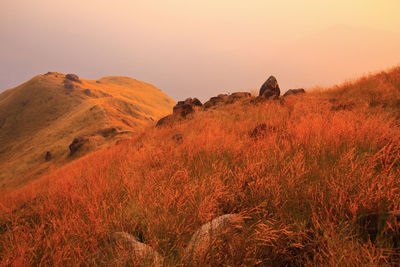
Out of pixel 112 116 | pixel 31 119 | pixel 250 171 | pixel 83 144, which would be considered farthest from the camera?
pixel 31 119

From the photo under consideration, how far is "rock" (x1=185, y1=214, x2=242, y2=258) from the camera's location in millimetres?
1285

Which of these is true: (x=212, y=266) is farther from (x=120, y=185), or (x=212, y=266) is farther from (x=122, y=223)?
(x=120, y=185)

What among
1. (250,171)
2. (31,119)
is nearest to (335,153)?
(250,171)

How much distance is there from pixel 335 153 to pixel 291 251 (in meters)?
1.76

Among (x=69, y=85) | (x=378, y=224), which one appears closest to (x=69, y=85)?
(x=69, y=85)

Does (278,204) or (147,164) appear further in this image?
(147,164)

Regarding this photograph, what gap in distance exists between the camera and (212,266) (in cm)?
126

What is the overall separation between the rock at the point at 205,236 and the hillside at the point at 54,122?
584 inches

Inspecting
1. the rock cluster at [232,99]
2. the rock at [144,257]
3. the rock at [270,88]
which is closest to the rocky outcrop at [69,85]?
the rock cluster at [232,99]

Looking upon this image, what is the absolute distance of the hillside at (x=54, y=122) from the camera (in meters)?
24.0

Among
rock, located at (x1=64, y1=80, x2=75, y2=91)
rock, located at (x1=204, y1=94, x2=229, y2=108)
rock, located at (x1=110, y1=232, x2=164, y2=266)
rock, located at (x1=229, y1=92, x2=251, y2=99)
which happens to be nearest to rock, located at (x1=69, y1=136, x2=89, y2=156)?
rock, located at (x1=204, y1=94, x2=229, y2=108)

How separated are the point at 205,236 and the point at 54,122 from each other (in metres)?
52.8

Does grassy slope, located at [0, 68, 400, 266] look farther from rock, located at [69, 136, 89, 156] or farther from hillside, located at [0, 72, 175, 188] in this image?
rock, located at [69, 136, 89, 156]

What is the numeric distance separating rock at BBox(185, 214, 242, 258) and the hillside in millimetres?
14835
